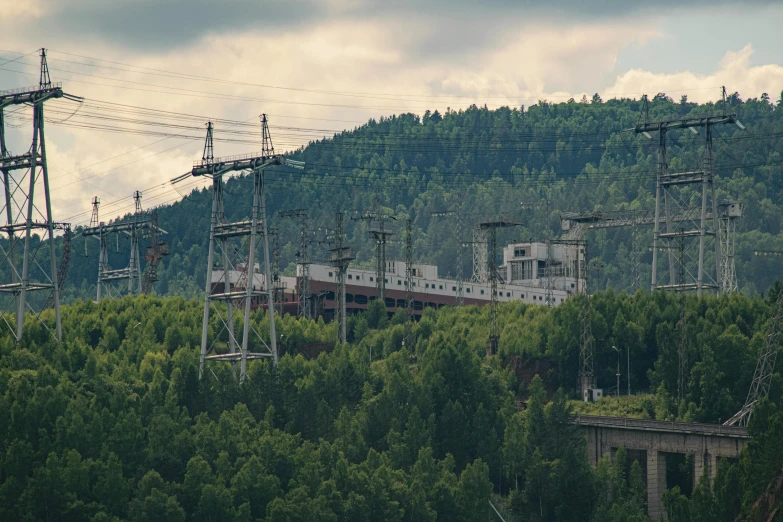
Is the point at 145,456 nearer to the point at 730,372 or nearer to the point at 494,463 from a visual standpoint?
the point at 494,463

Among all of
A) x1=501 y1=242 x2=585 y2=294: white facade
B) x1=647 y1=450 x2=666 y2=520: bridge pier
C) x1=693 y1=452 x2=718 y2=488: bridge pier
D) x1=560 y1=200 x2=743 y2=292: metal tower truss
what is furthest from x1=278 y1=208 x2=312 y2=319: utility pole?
x1=693 y1=452 x2=718 y2=488: bridge pier

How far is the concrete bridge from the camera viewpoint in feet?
357

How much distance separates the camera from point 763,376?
371 feet

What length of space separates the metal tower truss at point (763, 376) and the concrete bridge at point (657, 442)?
2.47 m

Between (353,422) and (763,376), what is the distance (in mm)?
30020

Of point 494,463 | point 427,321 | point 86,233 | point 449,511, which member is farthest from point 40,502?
point 86,233

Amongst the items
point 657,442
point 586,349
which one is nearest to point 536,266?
point 586,349

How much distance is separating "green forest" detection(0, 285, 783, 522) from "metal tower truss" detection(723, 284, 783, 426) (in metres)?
1.25

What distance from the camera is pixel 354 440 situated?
366ft

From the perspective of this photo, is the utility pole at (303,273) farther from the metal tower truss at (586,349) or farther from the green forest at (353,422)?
the metal tower truss at (586,349)

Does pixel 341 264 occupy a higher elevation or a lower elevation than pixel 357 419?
higher

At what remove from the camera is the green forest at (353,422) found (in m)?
95.6

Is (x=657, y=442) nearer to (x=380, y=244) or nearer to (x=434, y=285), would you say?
(x=380, y=244)

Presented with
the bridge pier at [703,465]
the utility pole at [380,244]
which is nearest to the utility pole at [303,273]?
the utility pole at [380,244]
